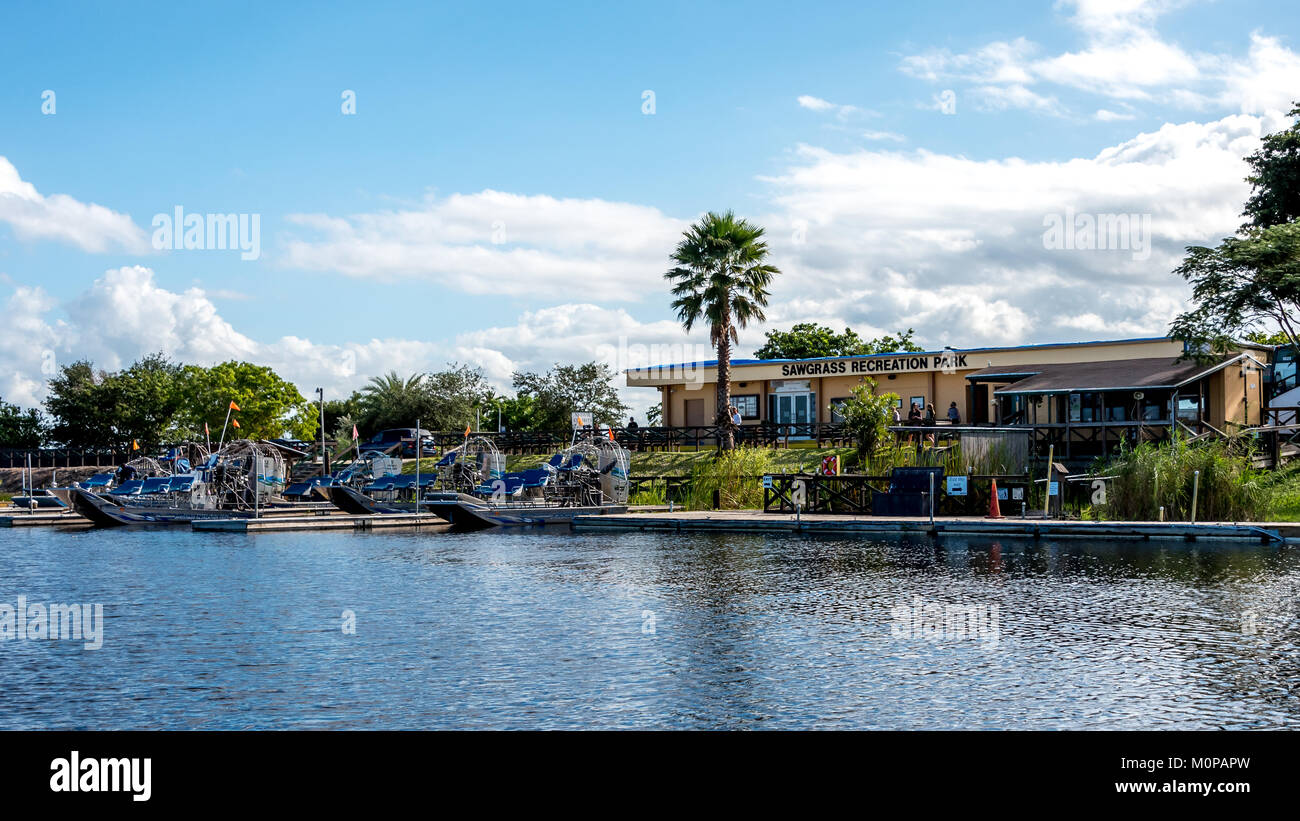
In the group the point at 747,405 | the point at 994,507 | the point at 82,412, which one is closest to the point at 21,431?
the point at 82,412

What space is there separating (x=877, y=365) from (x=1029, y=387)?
473 inches

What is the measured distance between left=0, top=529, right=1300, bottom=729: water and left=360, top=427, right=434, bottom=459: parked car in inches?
1307

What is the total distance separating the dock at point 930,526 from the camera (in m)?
26.4

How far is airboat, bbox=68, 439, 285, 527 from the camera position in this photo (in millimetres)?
40438

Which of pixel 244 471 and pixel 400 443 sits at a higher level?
pixel 400 443

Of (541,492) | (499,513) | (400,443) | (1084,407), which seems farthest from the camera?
(400,443)

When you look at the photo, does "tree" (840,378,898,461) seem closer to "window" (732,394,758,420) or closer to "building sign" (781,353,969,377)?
"building sign" (781,353,969,377)

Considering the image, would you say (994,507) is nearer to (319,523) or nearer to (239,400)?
(319,523)

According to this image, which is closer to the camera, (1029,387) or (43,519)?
(1029,387)

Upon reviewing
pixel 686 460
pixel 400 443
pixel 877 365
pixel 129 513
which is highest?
pixel 877 365

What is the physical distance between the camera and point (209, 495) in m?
42.0

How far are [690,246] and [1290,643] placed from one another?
111 feet
